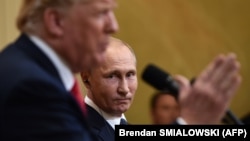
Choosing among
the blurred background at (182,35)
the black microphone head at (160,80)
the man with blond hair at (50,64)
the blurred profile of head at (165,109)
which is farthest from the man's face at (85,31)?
the blurred background at (182,35)

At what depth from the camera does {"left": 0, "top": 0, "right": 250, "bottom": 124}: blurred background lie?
15.8 ft

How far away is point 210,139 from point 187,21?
10.4 ft

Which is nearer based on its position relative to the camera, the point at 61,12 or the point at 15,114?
the point at 15,114

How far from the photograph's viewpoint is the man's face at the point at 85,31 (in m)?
1.54

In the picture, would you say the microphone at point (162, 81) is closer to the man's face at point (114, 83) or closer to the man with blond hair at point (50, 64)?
the man with blond hair at point (50, 64)

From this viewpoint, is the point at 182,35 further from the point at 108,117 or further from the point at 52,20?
the point at 52,20

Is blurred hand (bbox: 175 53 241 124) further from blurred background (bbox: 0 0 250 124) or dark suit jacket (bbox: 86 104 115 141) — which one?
blurred background (bbox: 0 0 250 124)

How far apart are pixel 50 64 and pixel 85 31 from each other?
0.10 metres

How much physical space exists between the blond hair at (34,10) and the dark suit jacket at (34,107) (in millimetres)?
91

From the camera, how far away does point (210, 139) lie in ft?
6.06

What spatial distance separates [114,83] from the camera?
2.54 metres

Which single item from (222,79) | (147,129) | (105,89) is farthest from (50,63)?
(105,89)

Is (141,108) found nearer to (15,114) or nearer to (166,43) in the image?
(166,43)

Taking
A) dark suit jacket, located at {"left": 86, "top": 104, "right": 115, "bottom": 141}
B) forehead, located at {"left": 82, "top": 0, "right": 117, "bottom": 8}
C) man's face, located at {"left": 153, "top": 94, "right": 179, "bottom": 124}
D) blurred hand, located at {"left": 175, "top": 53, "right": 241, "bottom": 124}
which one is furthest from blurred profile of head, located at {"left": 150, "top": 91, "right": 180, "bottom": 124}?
blurred hand, located at {"left": 175, "top": 53, "right": 241, "bottom": 124}
